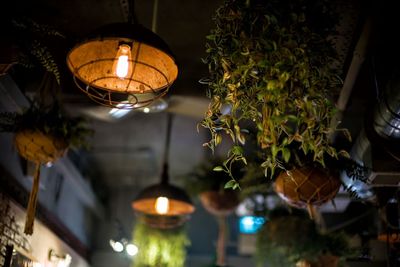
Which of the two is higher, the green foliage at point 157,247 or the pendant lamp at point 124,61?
the pendant lamp at point 124,61

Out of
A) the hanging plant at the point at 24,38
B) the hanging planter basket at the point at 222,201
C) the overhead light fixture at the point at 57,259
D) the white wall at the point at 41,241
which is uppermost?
the hanging plant at the point at 24,38

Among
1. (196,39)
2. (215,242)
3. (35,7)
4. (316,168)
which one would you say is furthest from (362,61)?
(215,242)

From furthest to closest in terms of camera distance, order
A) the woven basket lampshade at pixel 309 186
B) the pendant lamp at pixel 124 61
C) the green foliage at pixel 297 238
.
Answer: the green foliage at pixel 297 238, the woven basket lampshade at pixel 309 186, the pendant lamp at pixel 124 61

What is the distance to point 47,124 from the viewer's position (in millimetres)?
3939

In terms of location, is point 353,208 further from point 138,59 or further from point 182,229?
point 138,59

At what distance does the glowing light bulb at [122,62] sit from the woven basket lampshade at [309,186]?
1.49 metres

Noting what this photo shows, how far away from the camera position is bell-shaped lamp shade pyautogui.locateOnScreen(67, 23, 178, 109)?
2418mm

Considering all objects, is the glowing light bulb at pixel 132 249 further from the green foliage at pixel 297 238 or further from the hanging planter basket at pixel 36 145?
the hanging planter basket at pixel 36 145

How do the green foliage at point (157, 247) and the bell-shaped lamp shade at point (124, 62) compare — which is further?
the green foliage at point (157, 247)

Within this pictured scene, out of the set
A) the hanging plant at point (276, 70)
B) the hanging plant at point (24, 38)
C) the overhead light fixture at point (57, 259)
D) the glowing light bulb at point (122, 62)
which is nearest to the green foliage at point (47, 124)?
the hanging plant at point (24, 38)

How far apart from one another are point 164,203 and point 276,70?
123 inches

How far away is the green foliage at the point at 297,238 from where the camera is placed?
4953mm

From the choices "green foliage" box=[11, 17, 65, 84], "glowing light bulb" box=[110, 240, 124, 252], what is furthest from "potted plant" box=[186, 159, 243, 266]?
"green foliage" box=[11, 17, 65, 84]

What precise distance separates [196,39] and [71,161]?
2785 millimetres
